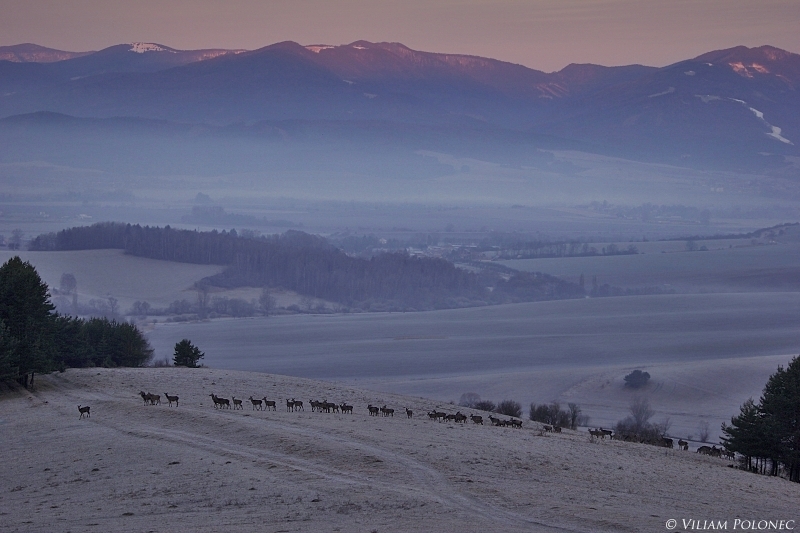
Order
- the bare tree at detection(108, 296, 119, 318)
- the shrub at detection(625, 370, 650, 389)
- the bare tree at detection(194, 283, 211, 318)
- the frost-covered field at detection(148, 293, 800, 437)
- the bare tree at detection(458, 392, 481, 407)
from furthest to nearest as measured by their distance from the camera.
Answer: the bare tree at detection(194, 283, 211, 318), the bare tree at detection(108, 296, 119, 318), the shrub at detection(625, 370, 650, 389), the frost-covered field at detection(148, 293, 800, 437), the bare tree at detection(458, 392, 481, 407)

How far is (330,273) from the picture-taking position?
381 feet

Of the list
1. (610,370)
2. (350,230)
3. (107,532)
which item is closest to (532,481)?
(107,532)

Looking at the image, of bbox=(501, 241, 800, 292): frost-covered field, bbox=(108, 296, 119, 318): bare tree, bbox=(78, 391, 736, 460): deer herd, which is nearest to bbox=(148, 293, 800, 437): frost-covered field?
bbox=(108, 296, 119, 318): bare tree

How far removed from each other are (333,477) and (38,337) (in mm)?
16361

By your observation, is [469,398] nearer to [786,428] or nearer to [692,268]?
[786,428]

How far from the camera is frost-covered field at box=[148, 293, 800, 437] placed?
4803cm

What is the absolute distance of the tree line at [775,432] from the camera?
23.5 meters

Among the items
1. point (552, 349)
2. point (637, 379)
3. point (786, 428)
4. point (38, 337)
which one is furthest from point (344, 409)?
point (552, 349)

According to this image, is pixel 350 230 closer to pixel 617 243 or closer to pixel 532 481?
pixel 617 243

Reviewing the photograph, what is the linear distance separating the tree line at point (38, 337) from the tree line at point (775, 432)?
1992 cm

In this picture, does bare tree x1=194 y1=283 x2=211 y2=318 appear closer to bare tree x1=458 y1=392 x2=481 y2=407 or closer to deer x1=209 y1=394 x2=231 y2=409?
bare tree x1=458 y1=392 x2=481 y2=407

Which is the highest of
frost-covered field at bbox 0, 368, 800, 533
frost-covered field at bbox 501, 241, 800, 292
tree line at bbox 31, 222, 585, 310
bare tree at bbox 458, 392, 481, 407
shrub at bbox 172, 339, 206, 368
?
frost-covered field at bbox 501, 241, 800, 292

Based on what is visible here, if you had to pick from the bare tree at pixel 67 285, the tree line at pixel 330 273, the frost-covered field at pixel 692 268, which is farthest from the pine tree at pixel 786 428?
the frost-covered field at pixel 692 268

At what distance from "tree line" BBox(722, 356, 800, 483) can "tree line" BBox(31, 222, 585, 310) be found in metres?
82.3
